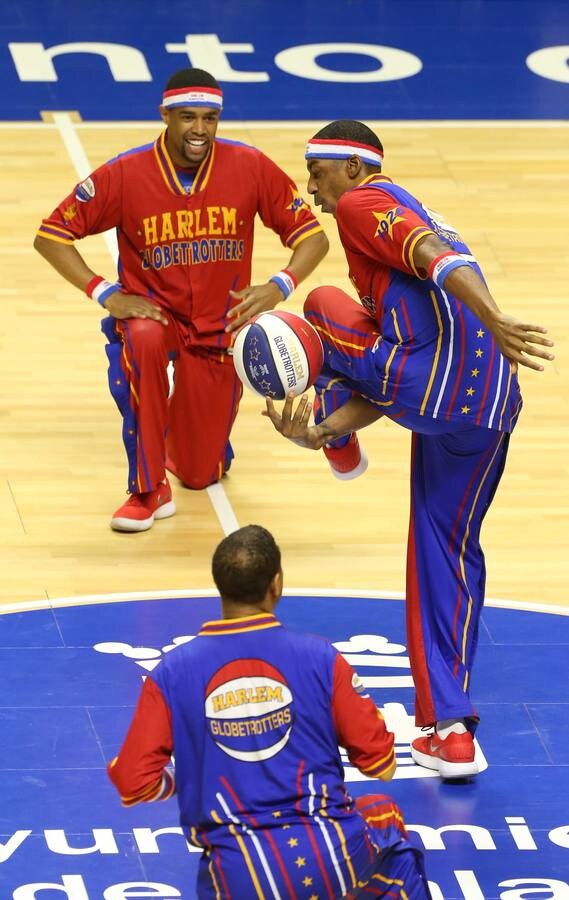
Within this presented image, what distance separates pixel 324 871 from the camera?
15.3ft

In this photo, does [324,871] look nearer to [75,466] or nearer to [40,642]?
[40,642]

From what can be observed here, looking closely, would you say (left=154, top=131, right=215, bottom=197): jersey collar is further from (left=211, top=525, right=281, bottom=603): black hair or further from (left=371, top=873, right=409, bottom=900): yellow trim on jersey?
(left=371, top=873, right=409, bottom=900): yellow trim on jersey

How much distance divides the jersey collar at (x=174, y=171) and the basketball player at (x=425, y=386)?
2098 millimetres

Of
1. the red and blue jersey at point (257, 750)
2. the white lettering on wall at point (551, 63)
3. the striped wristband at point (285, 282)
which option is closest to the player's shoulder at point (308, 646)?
the red and blue jersey at point (257, 750)

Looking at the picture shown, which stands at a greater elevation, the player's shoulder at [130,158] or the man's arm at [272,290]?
the player's shoulder at [130,158]

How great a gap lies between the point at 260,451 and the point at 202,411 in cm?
61

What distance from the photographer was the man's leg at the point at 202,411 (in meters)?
8.52

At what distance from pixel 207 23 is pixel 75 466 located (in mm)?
7177

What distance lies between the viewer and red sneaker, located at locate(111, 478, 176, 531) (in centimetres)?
821

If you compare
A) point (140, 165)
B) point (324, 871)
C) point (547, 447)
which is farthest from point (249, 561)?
point (547, 447)

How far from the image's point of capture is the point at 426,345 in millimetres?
6059

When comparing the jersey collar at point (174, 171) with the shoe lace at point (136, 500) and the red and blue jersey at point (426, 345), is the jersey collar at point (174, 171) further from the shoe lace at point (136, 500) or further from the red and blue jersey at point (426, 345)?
the red and blue jersey at point (426, 345)

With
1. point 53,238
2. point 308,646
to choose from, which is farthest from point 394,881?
point 53,238

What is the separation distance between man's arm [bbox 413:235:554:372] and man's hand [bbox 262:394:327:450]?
1.96 feet
